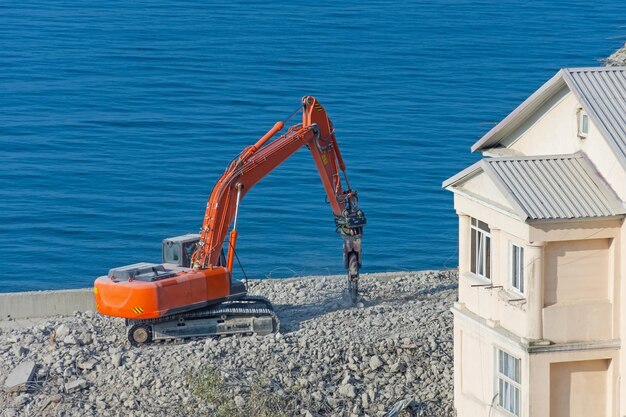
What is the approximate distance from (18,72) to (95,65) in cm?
390

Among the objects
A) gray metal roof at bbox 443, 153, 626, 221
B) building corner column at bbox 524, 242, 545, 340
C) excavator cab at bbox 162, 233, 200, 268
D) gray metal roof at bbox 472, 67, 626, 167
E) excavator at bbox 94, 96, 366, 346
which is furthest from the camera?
excavator cab at bbox 162, 233, 200, 268

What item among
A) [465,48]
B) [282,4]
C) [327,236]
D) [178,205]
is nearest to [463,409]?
[327,236]

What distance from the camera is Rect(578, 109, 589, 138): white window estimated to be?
20438 mm

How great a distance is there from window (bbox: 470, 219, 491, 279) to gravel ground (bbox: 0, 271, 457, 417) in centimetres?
288

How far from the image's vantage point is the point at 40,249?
134 ft

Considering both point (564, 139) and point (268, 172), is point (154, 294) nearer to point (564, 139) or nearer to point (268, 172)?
point (268, 172)

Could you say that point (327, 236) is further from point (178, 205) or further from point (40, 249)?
point (40, 249)

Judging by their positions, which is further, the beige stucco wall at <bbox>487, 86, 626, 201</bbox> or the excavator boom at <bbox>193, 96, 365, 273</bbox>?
the excavator boom at <bbox>193, 96, 365, 273</bbox>

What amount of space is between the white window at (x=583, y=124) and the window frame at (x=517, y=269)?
6.76 feet

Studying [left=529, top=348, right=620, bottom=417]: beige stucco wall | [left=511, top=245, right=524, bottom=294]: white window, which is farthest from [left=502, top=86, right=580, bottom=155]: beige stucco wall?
[left=529, top=348, right=620, bottom=417]: beige stucco wall

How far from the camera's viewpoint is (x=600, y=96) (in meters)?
20.4

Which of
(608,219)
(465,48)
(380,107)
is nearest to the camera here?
(608,219)

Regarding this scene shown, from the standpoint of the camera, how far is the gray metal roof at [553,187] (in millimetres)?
19344

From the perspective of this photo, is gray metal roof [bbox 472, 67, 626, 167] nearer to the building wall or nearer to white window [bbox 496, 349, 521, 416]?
the building wall
